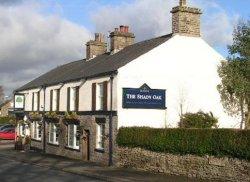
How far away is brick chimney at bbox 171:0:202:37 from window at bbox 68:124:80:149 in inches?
357

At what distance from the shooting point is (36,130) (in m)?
41.7

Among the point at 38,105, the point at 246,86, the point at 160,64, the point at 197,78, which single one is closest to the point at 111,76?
the point at 160,64

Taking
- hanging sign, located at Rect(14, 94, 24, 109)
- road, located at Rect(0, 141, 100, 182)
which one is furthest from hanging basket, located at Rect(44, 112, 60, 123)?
road, located at Rect(0, 141, 100, 182)

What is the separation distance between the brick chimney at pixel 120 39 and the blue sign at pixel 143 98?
8.31 m

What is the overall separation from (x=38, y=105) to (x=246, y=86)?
17719mm

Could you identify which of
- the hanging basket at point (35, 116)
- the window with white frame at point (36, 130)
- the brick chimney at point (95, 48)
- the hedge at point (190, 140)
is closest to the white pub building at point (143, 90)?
the hedge at point (190, 140)

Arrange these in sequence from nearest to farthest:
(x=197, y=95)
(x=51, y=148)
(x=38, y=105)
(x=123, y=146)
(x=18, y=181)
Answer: (x=18, y=181) → (x=123, y=146) → (x=197, y=95) → (x=51, y=148) → (x=38, y=105)

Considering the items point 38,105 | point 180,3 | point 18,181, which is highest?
point 180,3

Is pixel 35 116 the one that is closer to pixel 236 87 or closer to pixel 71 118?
pixel 71 118

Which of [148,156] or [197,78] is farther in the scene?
[197,78]

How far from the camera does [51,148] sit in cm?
3759

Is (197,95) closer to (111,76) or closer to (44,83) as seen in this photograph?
(111,76)

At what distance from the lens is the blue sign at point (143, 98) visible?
2761 centimetres

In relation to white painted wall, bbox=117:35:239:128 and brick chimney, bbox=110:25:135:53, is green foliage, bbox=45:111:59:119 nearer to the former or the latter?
brick chimney, bbox=110:25:135:53
